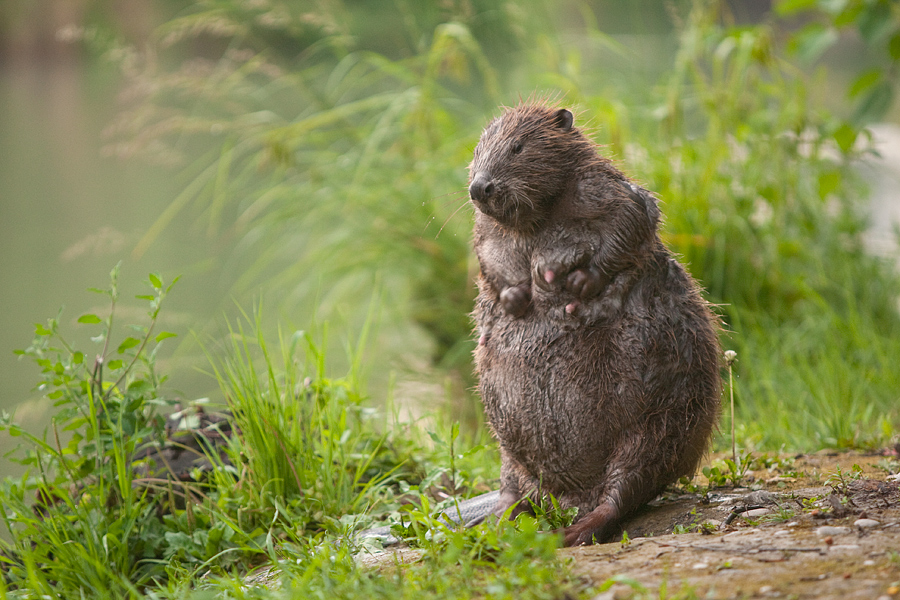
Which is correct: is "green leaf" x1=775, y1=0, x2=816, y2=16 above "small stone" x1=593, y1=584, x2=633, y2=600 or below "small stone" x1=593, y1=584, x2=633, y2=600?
above

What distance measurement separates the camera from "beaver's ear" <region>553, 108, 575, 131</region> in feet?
8.46

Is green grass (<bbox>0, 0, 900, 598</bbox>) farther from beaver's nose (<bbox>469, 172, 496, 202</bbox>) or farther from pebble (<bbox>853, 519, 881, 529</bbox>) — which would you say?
pebble (<bbox>853, 519, 881, 529</bbox>)

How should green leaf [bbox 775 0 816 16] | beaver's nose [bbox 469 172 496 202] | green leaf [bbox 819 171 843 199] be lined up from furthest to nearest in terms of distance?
green leaf [bbox 819 171 843 199] → green leaf [bbox 775 0 816 16] → beaver's nose [bbox 469 172 496 202]

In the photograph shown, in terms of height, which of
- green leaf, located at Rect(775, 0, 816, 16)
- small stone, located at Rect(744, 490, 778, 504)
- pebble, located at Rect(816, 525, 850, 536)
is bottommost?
small stone, located at Rect(744, 490, 778, 504)

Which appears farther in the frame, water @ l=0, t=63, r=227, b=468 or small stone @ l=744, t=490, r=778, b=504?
water @ l=0, t=63, r=227, b=468

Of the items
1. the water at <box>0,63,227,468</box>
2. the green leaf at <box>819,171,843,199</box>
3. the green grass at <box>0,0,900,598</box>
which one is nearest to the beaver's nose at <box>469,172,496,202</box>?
the green grass at <box>0,0,900,598</box>

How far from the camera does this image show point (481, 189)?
2.41 metres

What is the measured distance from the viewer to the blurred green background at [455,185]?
486 centimetres

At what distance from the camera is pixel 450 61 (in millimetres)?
5492

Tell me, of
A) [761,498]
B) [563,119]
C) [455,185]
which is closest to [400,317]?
[455,185]

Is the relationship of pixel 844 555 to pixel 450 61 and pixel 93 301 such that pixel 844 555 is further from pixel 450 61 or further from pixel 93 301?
pixel 93 301

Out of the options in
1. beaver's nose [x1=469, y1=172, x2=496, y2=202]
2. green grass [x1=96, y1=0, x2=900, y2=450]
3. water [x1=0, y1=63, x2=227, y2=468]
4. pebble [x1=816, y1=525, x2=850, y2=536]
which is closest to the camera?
pebble [x1=816, y1=525, x2=850, y2=536]

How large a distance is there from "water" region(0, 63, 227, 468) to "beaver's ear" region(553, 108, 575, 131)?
12.9 ft

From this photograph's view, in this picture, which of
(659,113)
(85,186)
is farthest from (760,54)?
(85,186)
